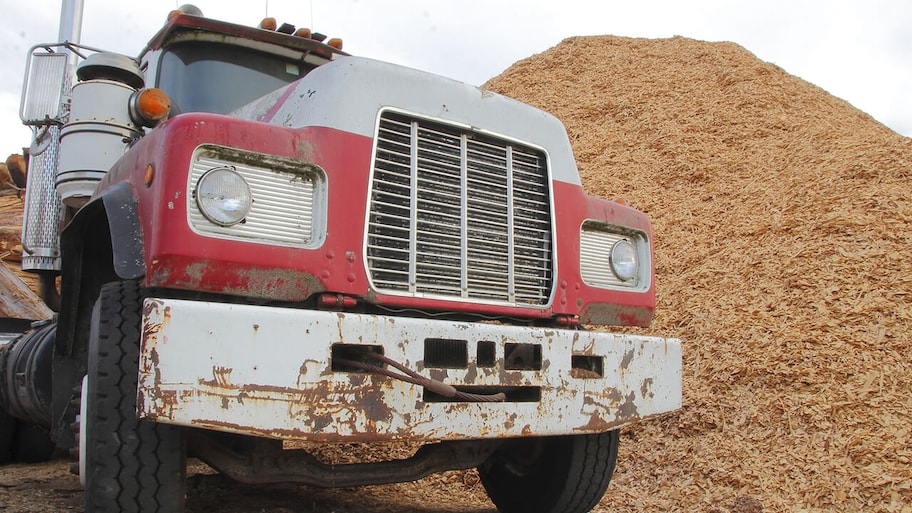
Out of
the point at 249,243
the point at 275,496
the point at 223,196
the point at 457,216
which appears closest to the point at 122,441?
the point at 249,243

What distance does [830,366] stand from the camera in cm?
494

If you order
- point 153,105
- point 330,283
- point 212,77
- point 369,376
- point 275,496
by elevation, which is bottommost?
point 275,496

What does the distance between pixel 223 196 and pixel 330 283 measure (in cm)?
46

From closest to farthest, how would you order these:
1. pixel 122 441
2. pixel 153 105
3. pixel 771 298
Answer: pixel 122 441 < pixel 153 105 < pixel 771 298

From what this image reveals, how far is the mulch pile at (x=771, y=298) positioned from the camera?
14.0 feet

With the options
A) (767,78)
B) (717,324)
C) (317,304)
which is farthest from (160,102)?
(767,78)

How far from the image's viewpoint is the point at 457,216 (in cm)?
302

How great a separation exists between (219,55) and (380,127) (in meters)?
1.65

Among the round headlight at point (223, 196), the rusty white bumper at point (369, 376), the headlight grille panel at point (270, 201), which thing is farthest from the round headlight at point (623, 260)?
the round headlight at point (223, 196)

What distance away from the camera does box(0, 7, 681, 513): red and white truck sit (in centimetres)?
241

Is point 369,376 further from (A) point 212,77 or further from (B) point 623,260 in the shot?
(A) point 212,77

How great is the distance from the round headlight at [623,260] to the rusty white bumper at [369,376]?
45 centimetres

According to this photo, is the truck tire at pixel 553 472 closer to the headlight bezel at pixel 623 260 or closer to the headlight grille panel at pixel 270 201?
the headlight bezel at pixel 623 260

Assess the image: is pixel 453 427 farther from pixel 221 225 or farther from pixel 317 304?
pixel 221 225
